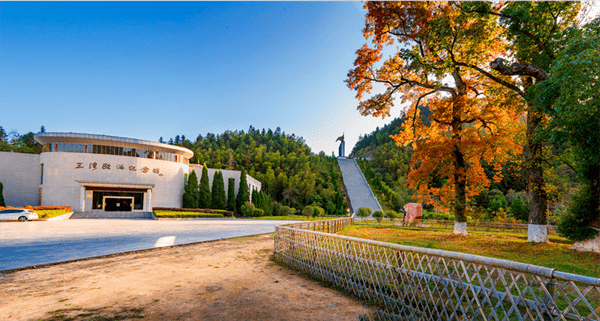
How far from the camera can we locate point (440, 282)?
3162 millimetres

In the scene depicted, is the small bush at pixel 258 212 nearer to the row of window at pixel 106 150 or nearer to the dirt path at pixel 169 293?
the row of window at pixel 106 150

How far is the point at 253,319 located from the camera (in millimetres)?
3607

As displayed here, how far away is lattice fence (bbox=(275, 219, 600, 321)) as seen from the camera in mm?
2344

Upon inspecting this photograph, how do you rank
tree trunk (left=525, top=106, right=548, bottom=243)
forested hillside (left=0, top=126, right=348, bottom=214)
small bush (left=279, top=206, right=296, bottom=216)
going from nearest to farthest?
tree trunk (left=525, top=106, right=548, bottom=243) < small bush (left=279, top=206, right=296, bottom=216) < forested hillside (left=0, top=126, right=348, bottom=214)

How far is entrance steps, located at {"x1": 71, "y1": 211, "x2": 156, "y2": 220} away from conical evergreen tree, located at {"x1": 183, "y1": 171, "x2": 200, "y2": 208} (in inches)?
161

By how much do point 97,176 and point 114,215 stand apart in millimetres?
4199

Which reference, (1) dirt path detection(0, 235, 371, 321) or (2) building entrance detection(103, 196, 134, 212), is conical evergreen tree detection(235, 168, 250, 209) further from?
(1) dirt path detection(0, 235, 371, 321)

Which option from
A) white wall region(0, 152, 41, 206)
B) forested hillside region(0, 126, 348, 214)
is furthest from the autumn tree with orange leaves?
white wall region(0, 152, 41, 206)

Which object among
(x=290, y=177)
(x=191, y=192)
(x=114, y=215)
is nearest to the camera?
(x=114, y=215)

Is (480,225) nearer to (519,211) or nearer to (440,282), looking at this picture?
(519,211)

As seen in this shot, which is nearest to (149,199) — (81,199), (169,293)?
(81,199)

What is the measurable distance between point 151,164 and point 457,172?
2640 cm

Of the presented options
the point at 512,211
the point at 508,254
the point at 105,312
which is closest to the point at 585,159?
the point at 508,254

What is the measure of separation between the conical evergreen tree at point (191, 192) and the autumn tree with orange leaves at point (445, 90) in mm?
21970
